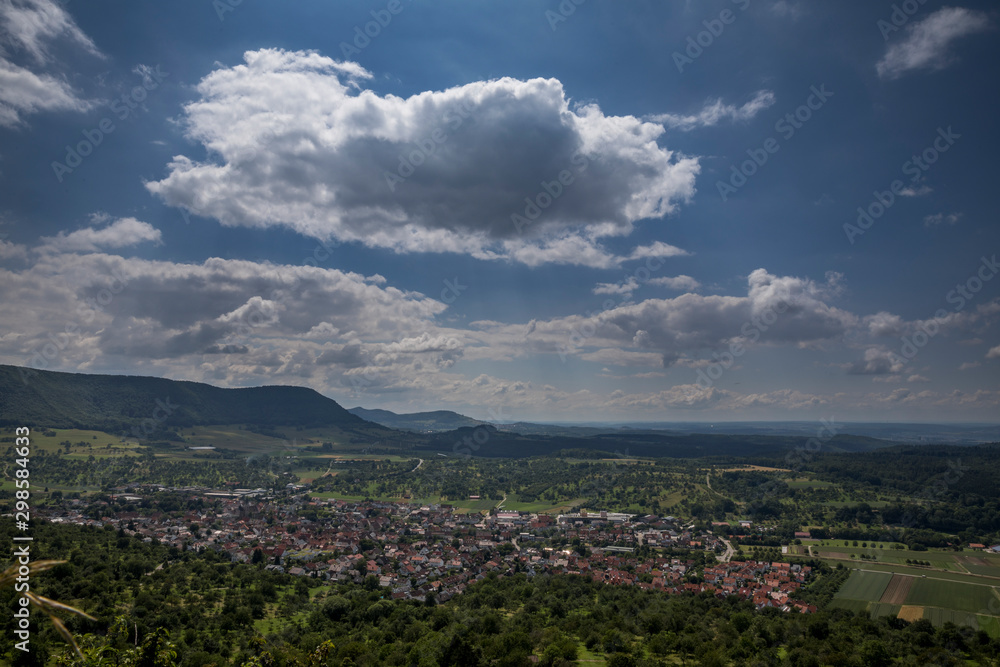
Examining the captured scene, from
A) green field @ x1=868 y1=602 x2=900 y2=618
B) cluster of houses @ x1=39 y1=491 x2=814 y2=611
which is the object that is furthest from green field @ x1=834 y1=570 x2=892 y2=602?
cluster of houses @ x1=39 y1=491 x2=814 y2=611

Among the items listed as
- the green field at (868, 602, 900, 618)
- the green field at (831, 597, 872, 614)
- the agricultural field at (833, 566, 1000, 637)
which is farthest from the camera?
the green field at (831, 597, 872, 614)

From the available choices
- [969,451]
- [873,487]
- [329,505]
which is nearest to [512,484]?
[329,505]

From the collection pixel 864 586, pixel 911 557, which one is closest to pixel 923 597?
pixel 864 586

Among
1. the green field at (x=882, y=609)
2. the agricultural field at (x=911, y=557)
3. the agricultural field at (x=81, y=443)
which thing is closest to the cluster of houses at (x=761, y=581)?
the green field at (x=882, y=609)

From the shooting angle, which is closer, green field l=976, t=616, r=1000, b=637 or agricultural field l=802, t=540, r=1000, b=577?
green field l=976, t=616, r=1000, b=637

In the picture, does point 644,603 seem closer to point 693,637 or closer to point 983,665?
point 693,637

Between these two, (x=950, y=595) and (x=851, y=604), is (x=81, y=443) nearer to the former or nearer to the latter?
(x=851, y=604)

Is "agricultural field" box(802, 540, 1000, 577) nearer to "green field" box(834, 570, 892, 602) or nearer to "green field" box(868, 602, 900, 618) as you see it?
"green field" box(834, 570, 892, 602)
